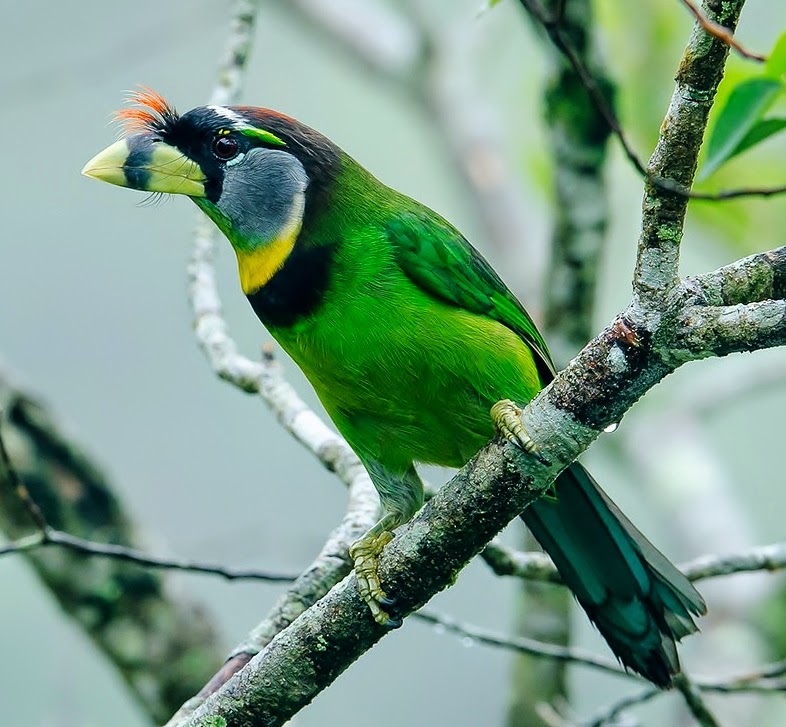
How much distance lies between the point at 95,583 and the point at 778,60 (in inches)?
105

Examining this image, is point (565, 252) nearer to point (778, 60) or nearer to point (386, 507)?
point (386, 507)

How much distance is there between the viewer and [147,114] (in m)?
3.15

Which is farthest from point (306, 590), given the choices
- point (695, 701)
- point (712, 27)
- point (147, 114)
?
point (712, 27)

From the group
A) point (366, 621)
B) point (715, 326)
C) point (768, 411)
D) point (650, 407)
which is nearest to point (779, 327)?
point (715, 326)

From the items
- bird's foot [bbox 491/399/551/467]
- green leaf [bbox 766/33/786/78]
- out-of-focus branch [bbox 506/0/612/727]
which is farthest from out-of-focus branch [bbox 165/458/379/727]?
green leaf [bbox 766/33/786/78]

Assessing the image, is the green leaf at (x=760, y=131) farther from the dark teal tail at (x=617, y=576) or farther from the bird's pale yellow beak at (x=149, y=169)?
the bird's pale yellow beak at (x=149, y=169)

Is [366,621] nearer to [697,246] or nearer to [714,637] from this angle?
[714,637]

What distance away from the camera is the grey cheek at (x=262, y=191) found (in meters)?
2.98

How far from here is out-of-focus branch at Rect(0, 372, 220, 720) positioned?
3.79 metres

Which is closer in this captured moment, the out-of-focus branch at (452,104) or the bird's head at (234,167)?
the bird's head at (234,167)

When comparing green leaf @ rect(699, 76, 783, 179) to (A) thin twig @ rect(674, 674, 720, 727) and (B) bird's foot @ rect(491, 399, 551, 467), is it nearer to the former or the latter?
(B) bird's foot @ rect(491, 399, 551, 467)

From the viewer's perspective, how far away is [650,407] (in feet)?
20.6

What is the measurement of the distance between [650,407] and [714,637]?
178 centimetres

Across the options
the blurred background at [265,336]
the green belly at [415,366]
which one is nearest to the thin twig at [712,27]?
the green belly at [415,366]
